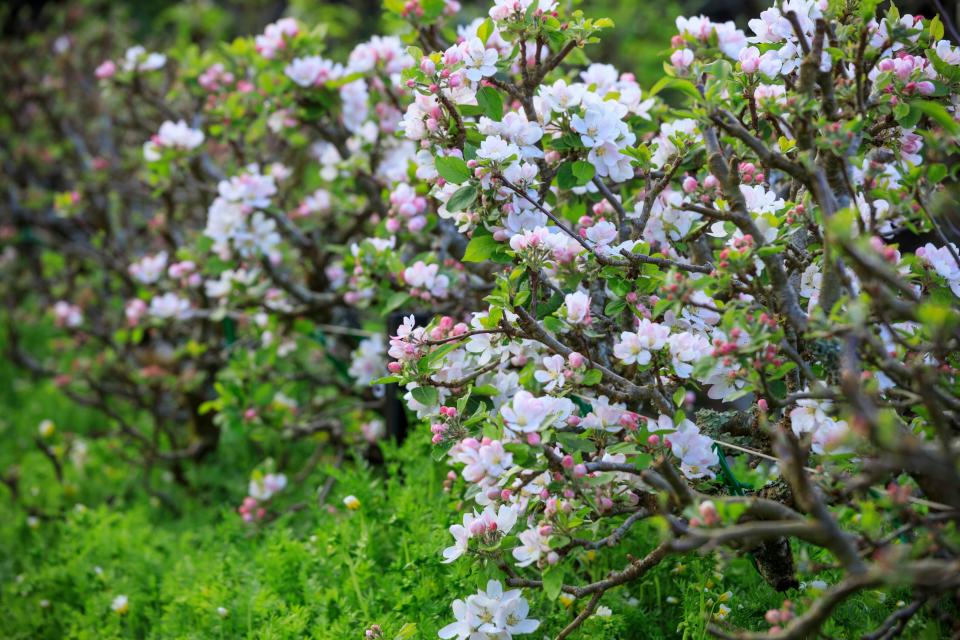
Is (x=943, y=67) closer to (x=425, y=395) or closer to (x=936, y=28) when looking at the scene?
(x=936, y=28)

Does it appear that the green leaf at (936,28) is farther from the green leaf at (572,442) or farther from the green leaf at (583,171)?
the green leaf at (572,442)

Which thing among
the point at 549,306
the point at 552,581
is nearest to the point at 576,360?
the point at 549,306

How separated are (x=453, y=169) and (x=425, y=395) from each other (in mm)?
504

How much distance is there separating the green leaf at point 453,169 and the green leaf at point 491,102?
20 centimetres

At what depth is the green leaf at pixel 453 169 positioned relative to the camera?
→ 1.94 meters

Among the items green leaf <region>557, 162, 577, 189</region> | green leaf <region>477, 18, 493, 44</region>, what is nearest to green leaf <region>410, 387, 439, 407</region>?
green leaf <region>557, 162, 577, 189</region>

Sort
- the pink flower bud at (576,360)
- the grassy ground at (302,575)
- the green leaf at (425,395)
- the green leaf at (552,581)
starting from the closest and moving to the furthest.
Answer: the green leaf at (552,581) → the pink flower bud at (576,360) → the green leaf at (425,395) → the grassy ground at (302,575)

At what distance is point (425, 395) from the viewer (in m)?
1.95

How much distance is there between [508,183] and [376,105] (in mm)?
1442

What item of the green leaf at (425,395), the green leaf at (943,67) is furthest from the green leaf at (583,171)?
the green leaf at (943,67)

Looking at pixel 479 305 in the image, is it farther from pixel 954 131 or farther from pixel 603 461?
pixel 954 131

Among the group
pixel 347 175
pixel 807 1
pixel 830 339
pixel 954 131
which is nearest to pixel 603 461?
pixel 830 339

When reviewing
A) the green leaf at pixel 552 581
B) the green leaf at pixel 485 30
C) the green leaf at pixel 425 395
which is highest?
the green leaf at pixel 485 30

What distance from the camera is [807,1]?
1.92 meters
